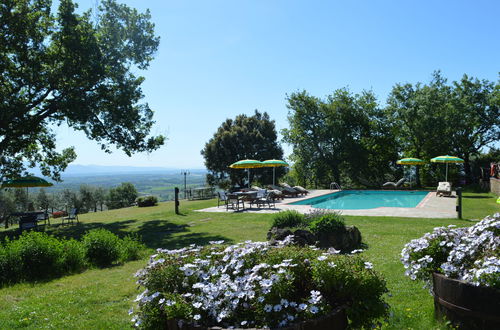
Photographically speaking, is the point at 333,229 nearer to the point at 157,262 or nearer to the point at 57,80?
the point at 157,262

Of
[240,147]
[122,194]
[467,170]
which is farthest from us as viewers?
[122,194]

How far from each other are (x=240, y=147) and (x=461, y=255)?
28537 mm

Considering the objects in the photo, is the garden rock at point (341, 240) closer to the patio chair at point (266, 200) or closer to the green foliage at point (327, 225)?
the green foliage at point (327, 225)

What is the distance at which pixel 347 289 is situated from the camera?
7.34 feet

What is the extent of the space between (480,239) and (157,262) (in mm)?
2583

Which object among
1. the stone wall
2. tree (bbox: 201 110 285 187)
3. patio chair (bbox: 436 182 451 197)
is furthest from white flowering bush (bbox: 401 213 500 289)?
tree (bbox: 201 110 285 187)

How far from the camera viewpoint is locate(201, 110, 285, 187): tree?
3092 centimetres

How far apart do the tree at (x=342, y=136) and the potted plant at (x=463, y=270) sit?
2437 centimetres

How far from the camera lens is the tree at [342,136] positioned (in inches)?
1051

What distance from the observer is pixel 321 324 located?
6.47 ft

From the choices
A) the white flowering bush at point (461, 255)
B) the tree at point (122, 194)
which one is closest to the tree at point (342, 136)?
the white flowering bush at point (461, 255)

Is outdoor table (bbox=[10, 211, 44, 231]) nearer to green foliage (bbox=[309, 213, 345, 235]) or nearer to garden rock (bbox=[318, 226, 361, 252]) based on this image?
green foliage (bbox=[309, 213, 345, 235])

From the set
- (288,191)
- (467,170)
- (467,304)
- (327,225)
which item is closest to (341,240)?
(327,225)

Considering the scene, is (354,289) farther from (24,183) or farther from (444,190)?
(444,190)
